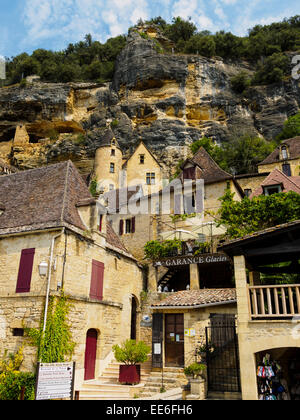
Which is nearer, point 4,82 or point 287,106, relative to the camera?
point 287,106

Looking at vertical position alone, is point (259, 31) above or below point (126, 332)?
above

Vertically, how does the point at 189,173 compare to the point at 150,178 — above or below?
below

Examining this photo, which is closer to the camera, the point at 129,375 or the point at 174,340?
the point at 129,375

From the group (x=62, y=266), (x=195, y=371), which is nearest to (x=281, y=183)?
(x=195, y=371)

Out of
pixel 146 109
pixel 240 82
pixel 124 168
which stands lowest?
pixel 124 168

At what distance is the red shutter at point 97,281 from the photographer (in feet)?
48.8

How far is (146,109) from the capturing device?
135 ft

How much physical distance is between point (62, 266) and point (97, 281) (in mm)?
2600

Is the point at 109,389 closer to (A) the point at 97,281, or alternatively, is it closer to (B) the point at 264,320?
(A) the point at 97,281

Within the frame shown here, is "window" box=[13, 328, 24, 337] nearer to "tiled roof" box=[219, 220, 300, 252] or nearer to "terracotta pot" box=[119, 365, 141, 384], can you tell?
"terracotta pot" box=[119, 365, 141, 384]

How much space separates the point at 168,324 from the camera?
14.3m

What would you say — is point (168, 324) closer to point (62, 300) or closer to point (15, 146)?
point (62, 300)
